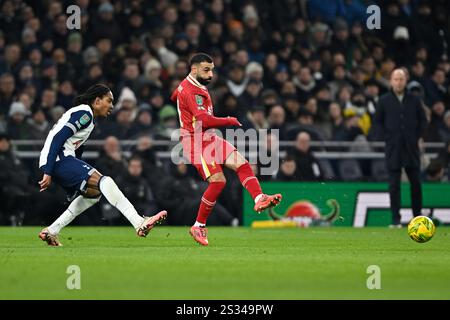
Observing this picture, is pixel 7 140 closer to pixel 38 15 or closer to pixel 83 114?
pixel 38 15

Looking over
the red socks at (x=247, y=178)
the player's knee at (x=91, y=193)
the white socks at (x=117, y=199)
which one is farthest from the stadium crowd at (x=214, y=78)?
the white socks at (x=117, y=199)

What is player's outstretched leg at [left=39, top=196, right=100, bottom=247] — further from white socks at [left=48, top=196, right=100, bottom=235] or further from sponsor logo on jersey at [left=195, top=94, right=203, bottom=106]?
sponsor logo on jersey at [left=195, top=94, right=203, bottom=106]

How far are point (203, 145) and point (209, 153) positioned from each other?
5.3 inches

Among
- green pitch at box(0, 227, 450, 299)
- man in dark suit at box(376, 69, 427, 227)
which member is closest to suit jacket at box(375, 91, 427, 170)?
man in dark suit at box(376, 69, 427, 227)

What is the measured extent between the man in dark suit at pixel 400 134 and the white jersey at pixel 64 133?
6.64 meters

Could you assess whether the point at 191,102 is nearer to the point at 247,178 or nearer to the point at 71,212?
the point at 247,178

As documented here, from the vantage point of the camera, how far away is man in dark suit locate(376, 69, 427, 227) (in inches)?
704

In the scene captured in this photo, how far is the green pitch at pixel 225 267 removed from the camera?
29.3ft

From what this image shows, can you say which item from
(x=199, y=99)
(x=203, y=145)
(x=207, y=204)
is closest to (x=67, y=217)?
(x=207, y=204)

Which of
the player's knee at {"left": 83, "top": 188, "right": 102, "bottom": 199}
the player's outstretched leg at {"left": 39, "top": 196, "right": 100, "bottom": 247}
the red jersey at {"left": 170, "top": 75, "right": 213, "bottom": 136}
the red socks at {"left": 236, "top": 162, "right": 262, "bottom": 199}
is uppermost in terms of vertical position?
the red jersey at {"left": 170, "top": 75, "right": 213, "bottom": 136}

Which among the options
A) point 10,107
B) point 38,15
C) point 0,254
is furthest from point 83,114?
point 38,15

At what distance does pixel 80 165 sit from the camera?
12727 millimetres

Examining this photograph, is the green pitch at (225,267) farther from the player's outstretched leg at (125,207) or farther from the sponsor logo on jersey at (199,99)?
the sponsor logo on jersey at (199,99)

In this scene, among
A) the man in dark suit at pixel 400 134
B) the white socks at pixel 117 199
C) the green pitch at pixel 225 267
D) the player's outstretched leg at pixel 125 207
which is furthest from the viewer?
the man in dark suit at pixel 400 134
